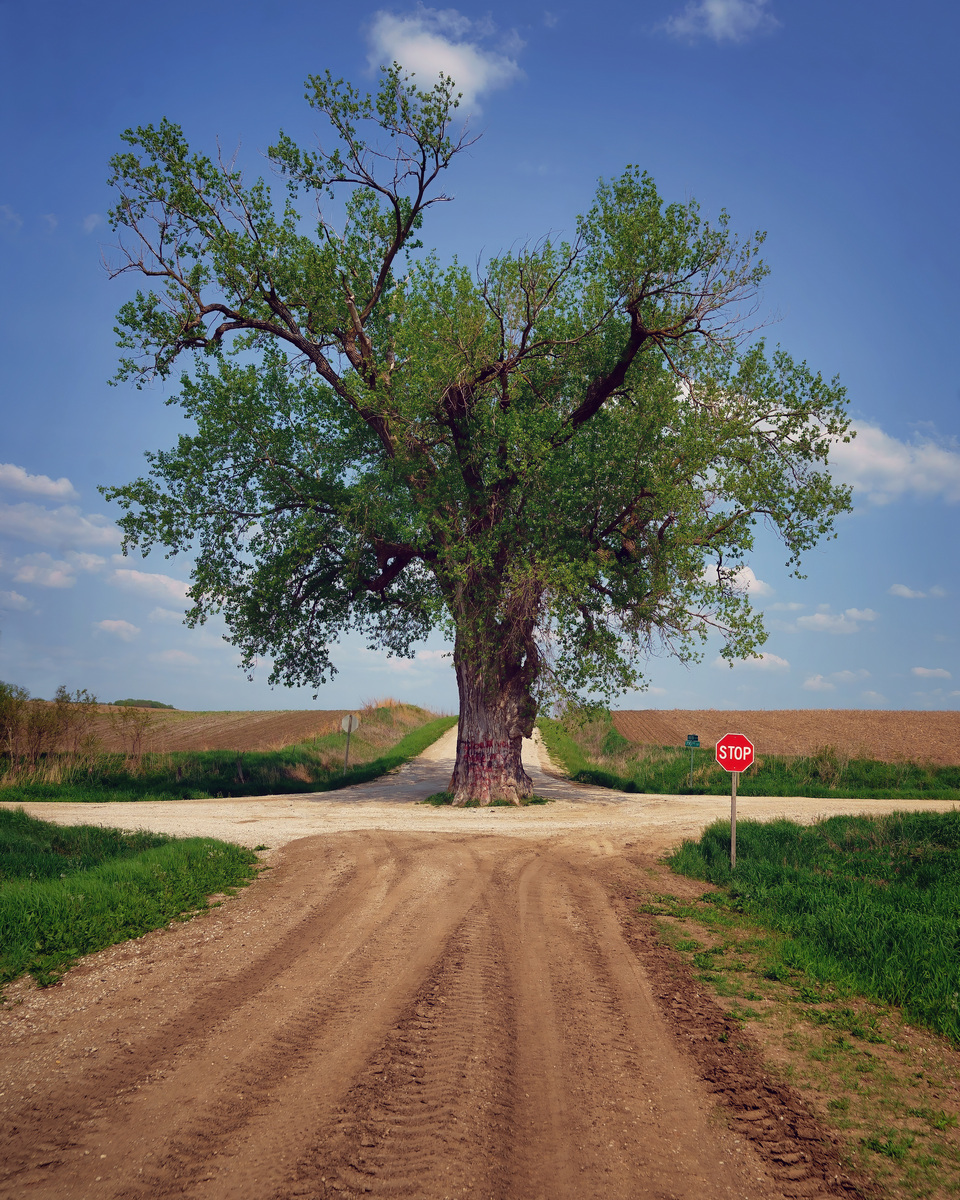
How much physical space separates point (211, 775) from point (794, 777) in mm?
21672

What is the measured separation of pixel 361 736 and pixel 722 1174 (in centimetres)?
3576

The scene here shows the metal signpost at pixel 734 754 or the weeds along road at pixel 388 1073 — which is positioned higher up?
the metal signpost at pixel 734 754

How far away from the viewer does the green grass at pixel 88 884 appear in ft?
24.8

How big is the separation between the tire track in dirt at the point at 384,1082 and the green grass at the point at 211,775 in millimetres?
18119

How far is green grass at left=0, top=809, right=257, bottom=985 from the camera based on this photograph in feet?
24.8

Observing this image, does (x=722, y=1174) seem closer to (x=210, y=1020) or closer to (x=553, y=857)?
(x=210, y=1020)

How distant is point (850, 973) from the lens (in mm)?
7250

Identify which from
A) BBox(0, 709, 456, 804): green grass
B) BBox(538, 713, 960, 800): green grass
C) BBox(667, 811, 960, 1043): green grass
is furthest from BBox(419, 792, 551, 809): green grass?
BBox(667, 811, 960, 1043): green grass

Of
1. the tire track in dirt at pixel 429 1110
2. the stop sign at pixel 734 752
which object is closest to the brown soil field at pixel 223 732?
the stop sign at pixel 734 752

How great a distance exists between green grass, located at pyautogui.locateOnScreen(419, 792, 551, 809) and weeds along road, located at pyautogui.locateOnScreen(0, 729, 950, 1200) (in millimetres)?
12621

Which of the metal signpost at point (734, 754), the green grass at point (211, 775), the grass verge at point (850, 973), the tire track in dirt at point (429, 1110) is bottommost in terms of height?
the green grass at point (211, 775)

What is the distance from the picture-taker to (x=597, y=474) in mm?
19797

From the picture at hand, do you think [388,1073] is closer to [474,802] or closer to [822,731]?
[474,802]

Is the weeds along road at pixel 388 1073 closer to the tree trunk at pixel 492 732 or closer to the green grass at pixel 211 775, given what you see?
the tree trunk at pixel 492 732
